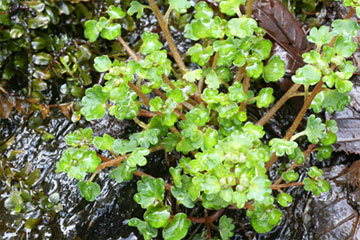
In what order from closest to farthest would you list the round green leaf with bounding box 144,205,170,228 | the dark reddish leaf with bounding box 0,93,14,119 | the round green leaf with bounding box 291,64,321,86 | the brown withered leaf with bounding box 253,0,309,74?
the round green leaf with bounding box 291,64,321,86 < the round green leaf with bounding box 144,205,170,228 < the brown withered leaf with bounding box 253,0,309,74 < the dark reddish leaf with bounding box 0,93,14,119

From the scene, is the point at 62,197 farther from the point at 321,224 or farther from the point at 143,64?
the point at 321,224

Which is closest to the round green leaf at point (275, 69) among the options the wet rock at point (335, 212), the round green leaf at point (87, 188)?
the wet rock at point (335, 212)

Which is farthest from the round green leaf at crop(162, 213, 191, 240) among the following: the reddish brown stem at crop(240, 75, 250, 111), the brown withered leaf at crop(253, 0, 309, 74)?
the brown withered leaf at crop(253, 0, 309, 74)

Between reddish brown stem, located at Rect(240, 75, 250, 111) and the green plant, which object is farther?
reddish brown stem, located at Rect(240, 75, 250, 111)

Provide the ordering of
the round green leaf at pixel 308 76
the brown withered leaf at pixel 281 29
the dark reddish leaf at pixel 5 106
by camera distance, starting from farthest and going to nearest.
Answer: the dark reddish leaf at pixel 5 106 < the brown withered leaf at pixel 281 29 < the round green leaf at pixel 308 76

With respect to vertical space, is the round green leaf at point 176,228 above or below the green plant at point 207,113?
below

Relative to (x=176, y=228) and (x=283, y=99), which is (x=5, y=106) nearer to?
(x=176, y=228)

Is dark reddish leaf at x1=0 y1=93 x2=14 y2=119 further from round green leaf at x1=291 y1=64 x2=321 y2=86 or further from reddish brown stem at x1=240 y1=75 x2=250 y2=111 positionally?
round green leaf at x1=291 y1=64 x2=321 y2=86

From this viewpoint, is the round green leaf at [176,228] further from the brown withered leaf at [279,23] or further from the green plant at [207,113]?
the brown withered leaf at [279,23]

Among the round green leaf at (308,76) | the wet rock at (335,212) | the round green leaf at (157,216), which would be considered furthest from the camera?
the wet rock at (335,212)

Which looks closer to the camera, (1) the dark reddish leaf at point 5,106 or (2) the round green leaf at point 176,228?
(2) the round green leaf at point 176,228

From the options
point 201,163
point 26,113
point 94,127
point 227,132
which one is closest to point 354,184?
point 227,132
